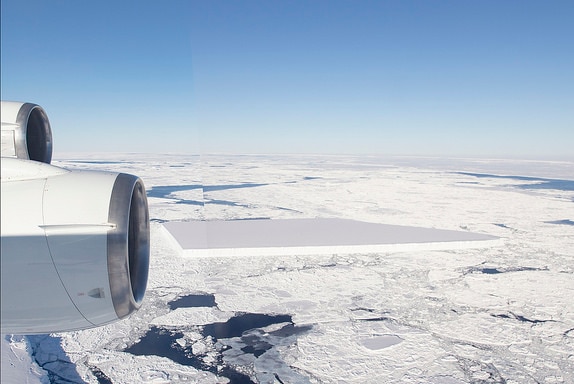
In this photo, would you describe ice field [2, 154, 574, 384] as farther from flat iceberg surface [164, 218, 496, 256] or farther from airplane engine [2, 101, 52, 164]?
flat iceberg surface [164, 218, 496, 256]

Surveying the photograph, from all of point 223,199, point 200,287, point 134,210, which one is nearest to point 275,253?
point 200,287

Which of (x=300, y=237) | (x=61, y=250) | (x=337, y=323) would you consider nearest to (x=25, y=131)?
(x=61, y=250)

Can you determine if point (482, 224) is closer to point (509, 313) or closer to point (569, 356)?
point (509, 313)

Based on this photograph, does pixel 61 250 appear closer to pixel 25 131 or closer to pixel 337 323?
pixel 25 131

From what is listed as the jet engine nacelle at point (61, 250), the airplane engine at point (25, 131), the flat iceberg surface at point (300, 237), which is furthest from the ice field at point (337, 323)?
the jet engine nacelle at point (61, 250)

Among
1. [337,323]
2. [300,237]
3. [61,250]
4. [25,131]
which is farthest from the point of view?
[300,237]
